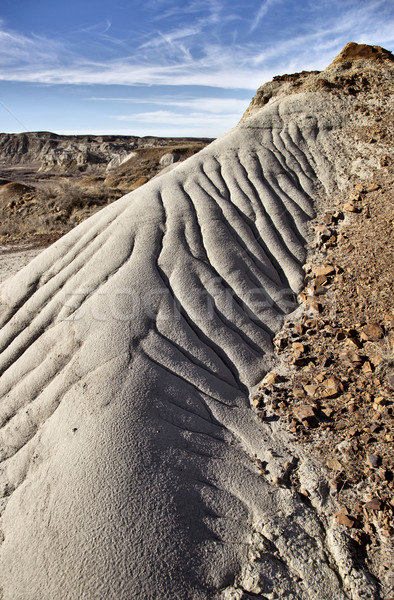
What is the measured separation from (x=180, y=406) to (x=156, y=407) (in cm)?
19

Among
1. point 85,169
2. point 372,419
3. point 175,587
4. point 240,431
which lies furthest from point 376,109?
point 85,169

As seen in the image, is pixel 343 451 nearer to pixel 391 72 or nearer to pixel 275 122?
pixel 275 122

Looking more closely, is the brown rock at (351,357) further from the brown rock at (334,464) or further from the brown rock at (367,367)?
the brown rock at (334,464)

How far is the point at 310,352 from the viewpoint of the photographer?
137 inches

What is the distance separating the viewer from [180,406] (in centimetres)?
282

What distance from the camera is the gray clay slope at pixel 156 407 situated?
6.84 ft

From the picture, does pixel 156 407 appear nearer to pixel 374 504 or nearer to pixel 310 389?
pixel 310 389

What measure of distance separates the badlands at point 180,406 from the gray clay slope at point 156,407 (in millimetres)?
11

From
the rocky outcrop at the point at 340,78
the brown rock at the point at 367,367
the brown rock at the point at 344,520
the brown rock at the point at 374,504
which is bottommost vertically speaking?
the brown rock at the point at 344,520

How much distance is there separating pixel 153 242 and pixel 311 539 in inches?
110

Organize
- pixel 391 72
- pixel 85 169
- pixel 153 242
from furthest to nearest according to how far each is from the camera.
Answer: pixel 85 169 → pixel 391 72 → pixel 153 242

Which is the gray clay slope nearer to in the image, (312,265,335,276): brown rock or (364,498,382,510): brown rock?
(312,265,335,276): brown rock

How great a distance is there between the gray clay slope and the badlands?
0.01m

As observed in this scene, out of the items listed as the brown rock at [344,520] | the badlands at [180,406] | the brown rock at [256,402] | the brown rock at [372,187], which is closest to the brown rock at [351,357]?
the badlands at [180,406]
